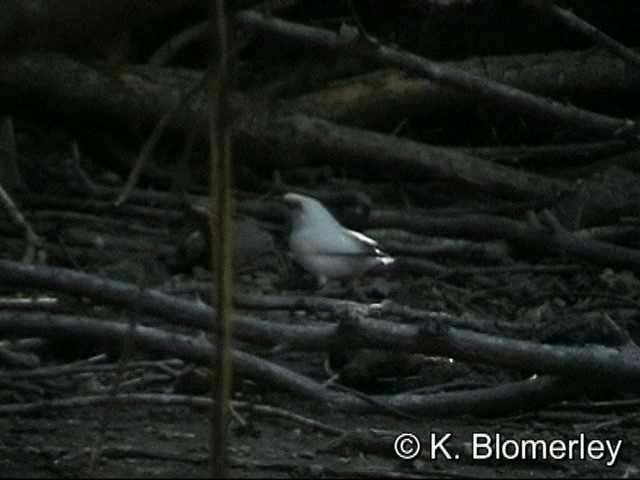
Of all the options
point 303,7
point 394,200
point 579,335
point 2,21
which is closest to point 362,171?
point 394,200

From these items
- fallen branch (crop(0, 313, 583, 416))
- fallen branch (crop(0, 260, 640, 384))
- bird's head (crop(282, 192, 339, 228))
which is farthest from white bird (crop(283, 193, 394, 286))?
fallen branch (crop(0, 260, 640, 384))

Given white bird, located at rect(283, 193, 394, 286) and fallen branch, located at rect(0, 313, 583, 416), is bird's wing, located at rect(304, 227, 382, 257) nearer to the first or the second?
white bird, located at rect(283, 193, 394, 286)

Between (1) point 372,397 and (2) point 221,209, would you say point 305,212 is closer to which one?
(1) point 372,397

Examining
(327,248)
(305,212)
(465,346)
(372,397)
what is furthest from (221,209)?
(305,212)

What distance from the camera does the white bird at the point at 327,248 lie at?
5617 mm

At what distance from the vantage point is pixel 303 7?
7734mm

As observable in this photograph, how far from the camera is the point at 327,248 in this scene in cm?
566

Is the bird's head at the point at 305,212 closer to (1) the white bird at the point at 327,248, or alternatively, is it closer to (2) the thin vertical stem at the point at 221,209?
(1) the white bird at the point at 327,248

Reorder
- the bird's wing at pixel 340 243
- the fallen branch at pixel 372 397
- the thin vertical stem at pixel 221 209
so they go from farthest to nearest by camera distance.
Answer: the bird's wing at pixel 340 243 → the fallen branch at pixel 372 397 → the thin vertical stem at pixel 221 209

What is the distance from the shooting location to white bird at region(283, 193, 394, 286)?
562 centimetres

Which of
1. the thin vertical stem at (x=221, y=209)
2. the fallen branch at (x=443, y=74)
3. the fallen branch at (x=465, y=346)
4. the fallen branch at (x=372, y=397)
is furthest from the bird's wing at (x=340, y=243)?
the thin vertical stem at (x=221, y=209)

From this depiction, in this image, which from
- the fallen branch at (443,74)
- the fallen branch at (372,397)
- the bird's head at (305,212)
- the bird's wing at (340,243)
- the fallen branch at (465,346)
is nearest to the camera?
the fallen branch at (465,346)

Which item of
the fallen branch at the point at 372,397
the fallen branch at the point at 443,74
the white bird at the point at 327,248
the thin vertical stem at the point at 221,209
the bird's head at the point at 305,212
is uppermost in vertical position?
the fallen branch at the point at 443,74

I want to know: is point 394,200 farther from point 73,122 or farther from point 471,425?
point 471,425
